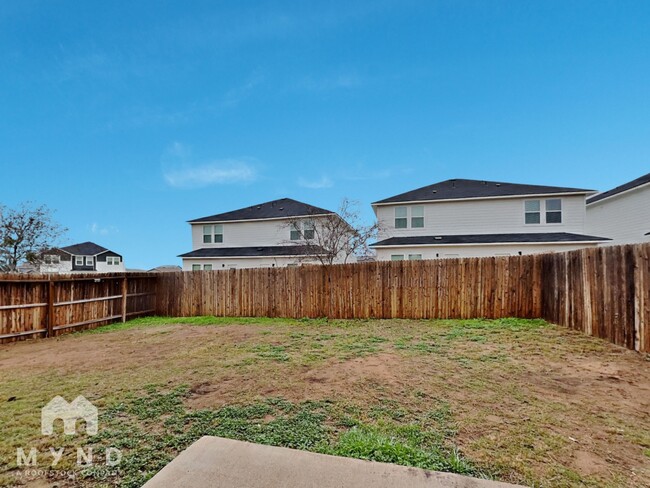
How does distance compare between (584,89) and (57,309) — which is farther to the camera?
(584,89)

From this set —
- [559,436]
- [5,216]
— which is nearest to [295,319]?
[559,436]

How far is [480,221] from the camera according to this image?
1551 cm

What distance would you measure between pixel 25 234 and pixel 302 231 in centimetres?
1420

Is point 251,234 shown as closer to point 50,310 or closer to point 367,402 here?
point 50,310

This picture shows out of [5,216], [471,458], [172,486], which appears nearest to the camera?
[172,486]

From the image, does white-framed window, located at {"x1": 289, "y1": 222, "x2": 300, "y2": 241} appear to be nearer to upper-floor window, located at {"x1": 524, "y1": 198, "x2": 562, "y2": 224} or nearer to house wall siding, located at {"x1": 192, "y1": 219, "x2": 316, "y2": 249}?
house wall siding, located at {"x1": 192, "y1": 219, "x2": 316, "y2": 249}

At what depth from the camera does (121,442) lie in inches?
104

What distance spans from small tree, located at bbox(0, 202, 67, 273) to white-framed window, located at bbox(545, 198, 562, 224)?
991 inches

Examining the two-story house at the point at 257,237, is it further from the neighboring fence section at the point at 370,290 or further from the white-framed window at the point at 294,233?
the neighboring fence section at the point at 370,290

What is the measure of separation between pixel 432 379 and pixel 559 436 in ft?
5.28

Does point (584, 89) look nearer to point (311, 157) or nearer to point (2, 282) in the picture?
point (311, 157)

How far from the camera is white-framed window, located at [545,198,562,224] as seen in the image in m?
14.8

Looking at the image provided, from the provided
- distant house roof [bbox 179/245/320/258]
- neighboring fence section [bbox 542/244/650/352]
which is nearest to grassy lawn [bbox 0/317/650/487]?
neighboring fence section [bbox 542/244/650/352]

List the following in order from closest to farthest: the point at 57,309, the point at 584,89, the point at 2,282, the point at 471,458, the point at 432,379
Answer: the point at 471,458
the point at 432,379
the point at 2,282
the point at 57,309
the point at 584,89
